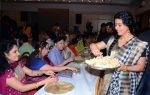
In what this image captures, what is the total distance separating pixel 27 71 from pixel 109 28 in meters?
2.39

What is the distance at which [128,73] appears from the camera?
210cm

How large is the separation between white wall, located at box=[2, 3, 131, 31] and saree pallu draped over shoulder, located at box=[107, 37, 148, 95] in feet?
29.0

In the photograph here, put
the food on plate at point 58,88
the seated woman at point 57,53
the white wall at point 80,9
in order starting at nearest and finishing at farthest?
the food on plate at point 58,88 → the seated woman at point 57,53 → the white wall at point 80,9

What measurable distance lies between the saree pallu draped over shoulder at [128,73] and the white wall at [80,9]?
8.85m

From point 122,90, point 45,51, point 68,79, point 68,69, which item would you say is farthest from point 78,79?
point 45,51

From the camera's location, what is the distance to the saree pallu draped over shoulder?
2057mm

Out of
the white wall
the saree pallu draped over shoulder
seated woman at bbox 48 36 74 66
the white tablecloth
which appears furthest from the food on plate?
the white wall

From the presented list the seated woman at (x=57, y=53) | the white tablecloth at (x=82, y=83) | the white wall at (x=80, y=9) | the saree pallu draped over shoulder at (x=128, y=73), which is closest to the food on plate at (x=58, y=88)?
the white tablecloth at (x=82, y=83)

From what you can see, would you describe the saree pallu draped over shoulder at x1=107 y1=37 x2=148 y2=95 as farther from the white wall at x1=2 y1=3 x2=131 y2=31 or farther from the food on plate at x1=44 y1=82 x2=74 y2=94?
the white wall at x1=2 y1=3 x2=131 y2=31

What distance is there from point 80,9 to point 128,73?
8.98 m

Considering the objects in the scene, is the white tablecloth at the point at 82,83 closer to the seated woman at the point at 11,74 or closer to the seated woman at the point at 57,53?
the seated woman at the point at 11,74

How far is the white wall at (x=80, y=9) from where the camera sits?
10836mm

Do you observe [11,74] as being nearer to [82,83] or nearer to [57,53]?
[82,83]

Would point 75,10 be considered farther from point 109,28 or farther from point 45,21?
point 109,28
